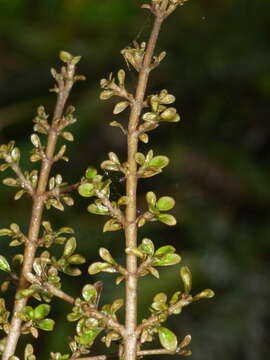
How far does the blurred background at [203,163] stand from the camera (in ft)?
7.97

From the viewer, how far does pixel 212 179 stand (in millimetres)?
3141

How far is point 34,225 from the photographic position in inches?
23.2

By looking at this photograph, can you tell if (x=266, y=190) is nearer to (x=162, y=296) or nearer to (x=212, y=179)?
(x=212, y=179)

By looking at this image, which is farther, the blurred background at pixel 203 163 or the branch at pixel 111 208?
the blurred background at pixel 203 163

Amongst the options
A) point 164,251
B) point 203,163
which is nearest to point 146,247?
point 164,251

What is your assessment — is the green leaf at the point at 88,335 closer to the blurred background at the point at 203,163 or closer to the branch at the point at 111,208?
the branch at the point at 111,208

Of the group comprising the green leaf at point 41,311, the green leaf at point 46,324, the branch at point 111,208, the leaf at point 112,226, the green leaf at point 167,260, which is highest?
the branch at point 111,208

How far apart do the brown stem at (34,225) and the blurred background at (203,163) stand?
5.69 ft

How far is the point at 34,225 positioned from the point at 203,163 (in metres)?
2.64

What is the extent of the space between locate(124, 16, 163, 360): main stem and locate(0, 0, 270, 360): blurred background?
5.98 ft

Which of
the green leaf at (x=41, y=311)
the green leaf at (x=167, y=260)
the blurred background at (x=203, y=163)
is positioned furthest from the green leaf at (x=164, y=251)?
the blurred background at (x=203, y=163)

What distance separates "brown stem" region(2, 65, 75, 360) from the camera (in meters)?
0.56

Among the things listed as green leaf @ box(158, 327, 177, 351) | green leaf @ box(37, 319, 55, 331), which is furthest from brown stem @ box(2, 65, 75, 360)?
green leaf @ box(158, 327, 177, 351)

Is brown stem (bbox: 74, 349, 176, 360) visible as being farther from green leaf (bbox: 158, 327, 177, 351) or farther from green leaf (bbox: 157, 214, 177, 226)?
green leaf (bbox: 157, 214, 177, 226)
